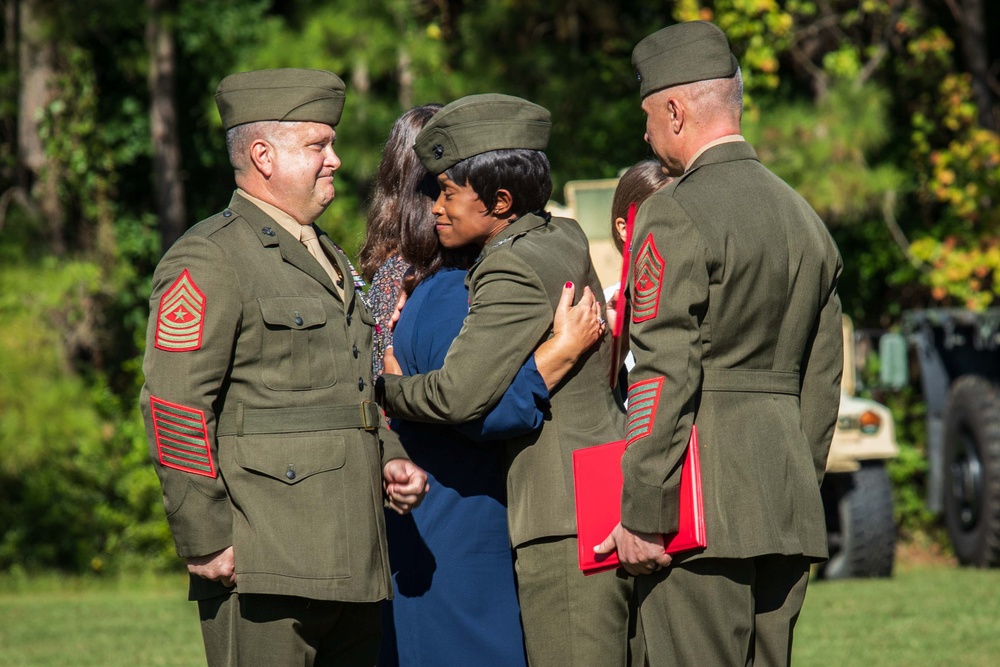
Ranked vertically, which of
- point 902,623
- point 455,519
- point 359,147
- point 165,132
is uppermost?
point 165,132

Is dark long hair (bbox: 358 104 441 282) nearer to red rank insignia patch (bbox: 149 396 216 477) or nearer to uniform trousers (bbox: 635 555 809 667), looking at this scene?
red rank insignia patch (bbox: 149 396 216 477)

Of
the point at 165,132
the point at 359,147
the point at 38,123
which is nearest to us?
the point at 359,147

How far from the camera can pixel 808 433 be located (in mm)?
3080

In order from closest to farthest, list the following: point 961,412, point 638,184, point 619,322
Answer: point 619,322, point 638,184, point 961,412

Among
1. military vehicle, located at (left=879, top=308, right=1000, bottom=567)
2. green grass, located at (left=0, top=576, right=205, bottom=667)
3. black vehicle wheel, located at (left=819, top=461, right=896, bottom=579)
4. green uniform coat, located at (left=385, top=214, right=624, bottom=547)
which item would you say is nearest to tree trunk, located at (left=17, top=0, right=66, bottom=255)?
green grass, located at (left=0, top=576, right=205, bottom=667)

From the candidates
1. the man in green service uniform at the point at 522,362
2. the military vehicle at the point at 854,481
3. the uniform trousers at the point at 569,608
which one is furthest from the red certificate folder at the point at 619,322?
the military vehicle at the point at 854,481

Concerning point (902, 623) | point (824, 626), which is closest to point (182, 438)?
point (824, 626)

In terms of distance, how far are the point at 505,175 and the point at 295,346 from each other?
0.64m

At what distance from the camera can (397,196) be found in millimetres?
3461

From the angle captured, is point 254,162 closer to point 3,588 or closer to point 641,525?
point 641,525

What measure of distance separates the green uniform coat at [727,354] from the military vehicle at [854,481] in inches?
215

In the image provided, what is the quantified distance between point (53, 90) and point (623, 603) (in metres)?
10.3

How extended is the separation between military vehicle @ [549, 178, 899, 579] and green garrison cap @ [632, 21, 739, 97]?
5.34 m

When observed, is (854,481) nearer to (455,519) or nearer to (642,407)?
(455,519)
